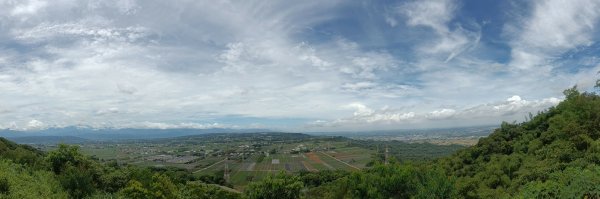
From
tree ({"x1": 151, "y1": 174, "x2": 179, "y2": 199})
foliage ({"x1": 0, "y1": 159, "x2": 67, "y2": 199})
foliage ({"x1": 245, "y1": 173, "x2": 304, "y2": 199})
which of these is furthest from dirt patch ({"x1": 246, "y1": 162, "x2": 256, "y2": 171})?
foliage ({"x1": 0, "y1": 159, "x2": 67, "y2": 199})

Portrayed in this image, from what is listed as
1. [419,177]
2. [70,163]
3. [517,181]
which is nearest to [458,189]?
[419,177]

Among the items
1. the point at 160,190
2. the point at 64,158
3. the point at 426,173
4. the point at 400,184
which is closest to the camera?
the point at 64,158

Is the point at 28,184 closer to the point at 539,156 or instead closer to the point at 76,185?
the point at 76,185

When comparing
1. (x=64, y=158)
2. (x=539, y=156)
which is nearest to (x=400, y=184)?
Result: (x=539, y=156)

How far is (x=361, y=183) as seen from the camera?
101ft

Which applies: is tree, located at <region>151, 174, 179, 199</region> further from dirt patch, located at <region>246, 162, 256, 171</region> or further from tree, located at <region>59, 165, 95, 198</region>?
dirt patch, located at <region>246, 162, 256, 171</region>

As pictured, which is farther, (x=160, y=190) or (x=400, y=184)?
(x=160, y=190)

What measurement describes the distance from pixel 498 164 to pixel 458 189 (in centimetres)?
463

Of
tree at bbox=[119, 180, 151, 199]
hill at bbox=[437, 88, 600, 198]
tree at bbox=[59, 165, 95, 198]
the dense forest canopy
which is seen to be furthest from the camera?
tree at bbox=[119, 180, 151, 199]

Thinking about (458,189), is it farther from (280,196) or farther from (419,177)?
(280,196)

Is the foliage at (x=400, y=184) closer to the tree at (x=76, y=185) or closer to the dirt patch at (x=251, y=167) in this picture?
the tree at (x=76, y=185)

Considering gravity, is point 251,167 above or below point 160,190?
below

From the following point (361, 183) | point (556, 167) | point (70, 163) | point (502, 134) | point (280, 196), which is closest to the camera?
point (556, 167)

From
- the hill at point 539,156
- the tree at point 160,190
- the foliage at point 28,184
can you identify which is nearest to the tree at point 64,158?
the foliage at point 28,184
